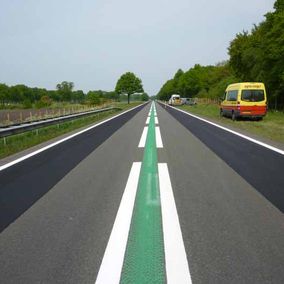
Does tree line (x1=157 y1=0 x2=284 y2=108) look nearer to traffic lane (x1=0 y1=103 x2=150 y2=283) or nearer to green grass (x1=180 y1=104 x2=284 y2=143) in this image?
green grass (x1=180 y1=104 x2=284 y2=143)

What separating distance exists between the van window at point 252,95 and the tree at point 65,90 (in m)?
136

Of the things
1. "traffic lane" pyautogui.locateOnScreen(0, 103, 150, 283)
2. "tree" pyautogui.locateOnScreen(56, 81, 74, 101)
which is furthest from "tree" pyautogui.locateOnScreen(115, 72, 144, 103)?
"traffic lane" pyautogui.locateOnScreen(0, 103, 150, 283)

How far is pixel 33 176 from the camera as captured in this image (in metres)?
7.71

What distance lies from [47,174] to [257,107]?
1853 cm

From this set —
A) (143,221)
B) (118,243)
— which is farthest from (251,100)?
(118,243)

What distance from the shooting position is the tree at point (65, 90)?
15412 cm

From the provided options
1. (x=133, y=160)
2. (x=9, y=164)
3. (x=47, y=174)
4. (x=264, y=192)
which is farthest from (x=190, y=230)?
(x=9, y=164)

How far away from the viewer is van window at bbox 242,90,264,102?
77.5 feet

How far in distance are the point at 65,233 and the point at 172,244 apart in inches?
49.1

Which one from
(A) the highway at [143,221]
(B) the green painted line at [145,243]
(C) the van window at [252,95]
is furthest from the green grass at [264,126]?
(B) the green painted line at [145,243]

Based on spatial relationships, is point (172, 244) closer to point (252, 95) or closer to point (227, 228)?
point (227, 228)

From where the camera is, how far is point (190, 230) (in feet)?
14.5

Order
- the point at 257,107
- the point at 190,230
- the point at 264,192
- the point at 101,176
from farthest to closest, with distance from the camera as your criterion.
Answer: the point at 257,107 < the point at 101,176 < the point at 264,192 < the point at 190,230

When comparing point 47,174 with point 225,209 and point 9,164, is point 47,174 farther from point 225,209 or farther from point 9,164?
point 225,209
